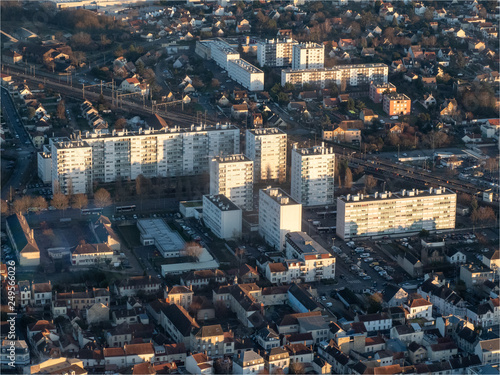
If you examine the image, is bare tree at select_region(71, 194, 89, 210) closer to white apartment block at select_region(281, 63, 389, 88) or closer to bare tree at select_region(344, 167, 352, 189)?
bare tree at select_region(344, 167, 352, 189)

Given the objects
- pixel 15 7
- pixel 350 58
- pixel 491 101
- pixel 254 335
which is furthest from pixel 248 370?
pixel 15 7

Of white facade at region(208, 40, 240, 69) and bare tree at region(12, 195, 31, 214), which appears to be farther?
white facade at region(208, 40, 240, 69)

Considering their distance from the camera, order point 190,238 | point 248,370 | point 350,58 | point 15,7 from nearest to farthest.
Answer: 1. point 248,370
2. point 190,238
3. point 350,58
4. point 15,7

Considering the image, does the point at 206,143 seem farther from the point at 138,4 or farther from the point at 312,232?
the point at 138,4

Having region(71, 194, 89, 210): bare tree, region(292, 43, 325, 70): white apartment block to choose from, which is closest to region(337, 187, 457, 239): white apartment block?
region(71, 194, 89, 210): bare tree

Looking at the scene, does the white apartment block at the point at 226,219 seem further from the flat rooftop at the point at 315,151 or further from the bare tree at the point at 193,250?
the flat rooftop at the point at 315,151

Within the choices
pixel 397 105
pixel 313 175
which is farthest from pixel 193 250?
pixel 397 105

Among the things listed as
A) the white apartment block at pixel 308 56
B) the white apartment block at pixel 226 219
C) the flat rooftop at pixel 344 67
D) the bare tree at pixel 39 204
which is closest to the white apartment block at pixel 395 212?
the white apartment block at pixel 226 219
